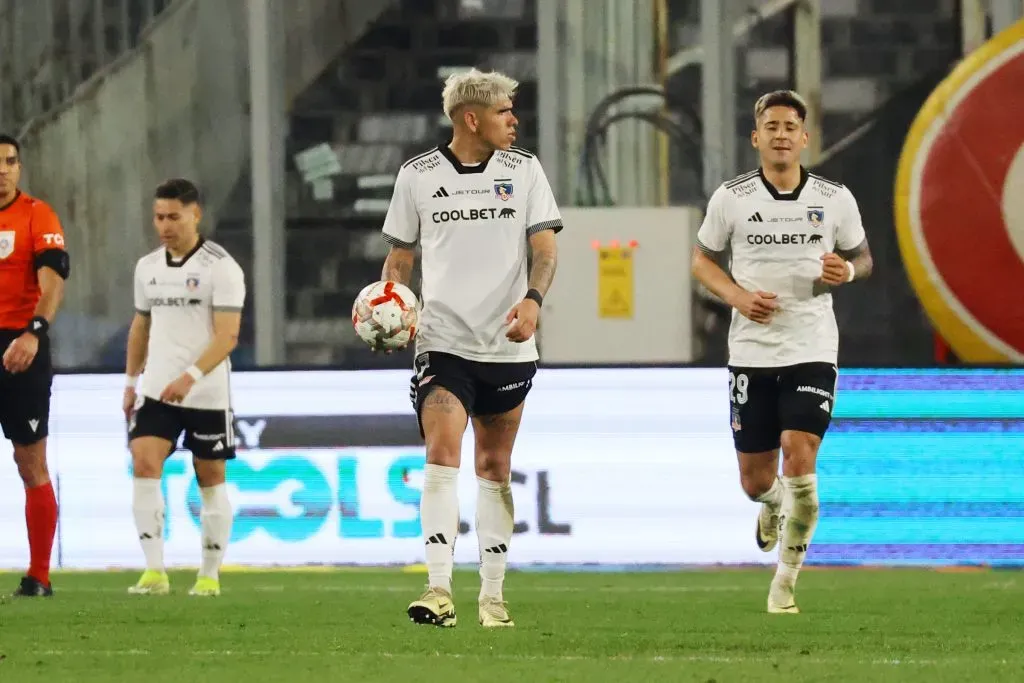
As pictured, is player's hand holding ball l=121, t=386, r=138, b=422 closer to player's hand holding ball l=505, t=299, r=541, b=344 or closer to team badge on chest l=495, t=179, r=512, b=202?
team badge on chest l=495, t=179, r=512, b=202

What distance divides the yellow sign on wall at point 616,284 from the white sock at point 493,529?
5.56m

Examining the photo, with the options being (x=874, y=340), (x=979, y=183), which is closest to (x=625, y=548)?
(x=979, y=183)

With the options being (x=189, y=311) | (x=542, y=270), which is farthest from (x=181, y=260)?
(x=542, y=270)

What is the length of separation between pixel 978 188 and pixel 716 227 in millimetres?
3267

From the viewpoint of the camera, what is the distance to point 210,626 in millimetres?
6824

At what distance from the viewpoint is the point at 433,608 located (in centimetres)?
607

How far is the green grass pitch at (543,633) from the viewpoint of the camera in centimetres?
533

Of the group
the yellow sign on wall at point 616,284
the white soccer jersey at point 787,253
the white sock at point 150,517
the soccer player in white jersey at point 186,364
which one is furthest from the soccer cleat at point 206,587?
the yellow sign on wall at point 616,284

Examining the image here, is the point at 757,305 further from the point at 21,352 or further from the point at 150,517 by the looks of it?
the point at 150,517

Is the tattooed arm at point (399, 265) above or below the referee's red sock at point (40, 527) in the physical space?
above

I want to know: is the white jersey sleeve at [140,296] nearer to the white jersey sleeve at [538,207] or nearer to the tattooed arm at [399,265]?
the tattooed arm at [399,265]

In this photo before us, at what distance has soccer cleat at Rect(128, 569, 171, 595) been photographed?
8.61 meters

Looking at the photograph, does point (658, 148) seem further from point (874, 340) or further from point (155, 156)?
point (155, 156)

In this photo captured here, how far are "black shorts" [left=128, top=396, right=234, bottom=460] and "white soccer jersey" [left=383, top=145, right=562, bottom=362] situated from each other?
252cm
